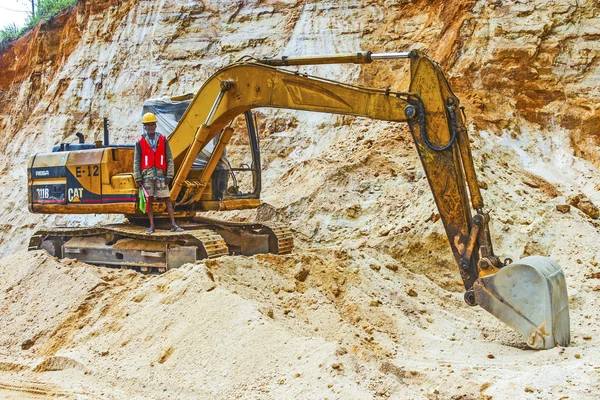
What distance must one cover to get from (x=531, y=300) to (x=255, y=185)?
4551 mm

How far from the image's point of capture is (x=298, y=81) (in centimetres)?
717

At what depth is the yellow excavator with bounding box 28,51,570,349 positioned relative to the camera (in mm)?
5871

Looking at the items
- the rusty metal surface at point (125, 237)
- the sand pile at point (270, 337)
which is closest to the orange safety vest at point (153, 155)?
the rusty metal surface at point (125, 237)

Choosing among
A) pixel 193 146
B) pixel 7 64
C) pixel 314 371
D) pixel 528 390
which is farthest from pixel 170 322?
pixel 7 64

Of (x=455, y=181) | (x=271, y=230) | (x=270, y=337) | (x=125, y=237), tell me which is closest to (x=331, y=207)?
(x=271, y=230)

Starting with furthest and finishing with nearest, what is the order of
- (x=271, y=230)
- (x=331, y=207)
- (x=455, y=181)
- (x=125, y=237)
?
(x=331, y=207) → (x=271, y=230) → (x=125, y=237) → (x=455, y=181)

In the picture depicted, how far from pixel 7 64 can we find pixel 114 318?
1455cm

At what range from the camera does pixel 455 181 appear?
6.14m

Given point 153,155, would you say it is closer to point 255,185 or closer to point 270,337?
point 255,185

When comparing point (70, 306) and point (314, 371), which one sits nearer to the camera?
point (314, 371)

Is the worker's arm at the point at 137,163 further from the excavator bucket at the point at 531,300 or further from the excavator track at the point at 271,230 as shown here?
the excavator bucket at the point at 531,300

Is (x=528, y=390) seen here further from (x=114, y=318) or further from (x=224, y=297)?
(x=114, y=318)

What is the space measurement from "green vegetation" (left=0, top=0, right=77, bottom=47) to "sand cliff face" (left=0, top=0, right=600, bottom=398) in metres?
0.43

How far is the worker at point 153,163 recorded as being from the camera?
8091 millimetres
